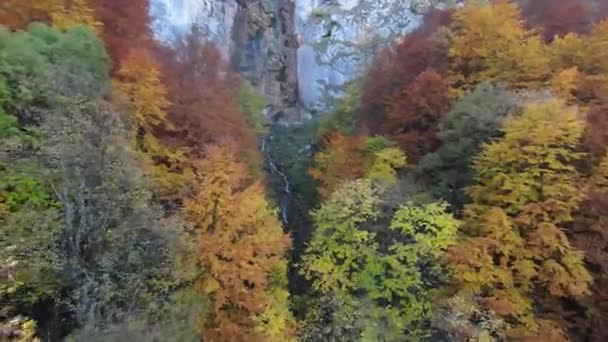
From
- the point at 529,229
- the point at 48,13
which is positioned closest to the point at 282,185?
the point at 48,13

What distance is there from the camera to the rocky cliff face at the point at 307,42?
1463 inches

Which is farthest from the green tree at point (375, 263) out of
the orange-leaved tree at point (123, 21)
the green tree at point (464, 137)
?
the orange-leaved tree at point (123, 21)

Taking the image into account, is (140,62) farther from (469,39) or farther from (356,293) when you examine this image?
(469,39)

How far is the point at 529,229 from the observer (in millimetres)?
15055

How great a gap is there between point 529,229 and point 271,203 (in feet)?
31.3

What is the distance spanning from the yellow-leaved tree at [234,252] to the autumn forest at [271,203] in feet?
0.20

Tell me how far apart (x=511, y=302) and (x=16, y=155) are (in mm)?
13003

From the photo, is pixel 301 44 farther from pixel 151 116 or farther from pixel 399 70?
pixel 151 116

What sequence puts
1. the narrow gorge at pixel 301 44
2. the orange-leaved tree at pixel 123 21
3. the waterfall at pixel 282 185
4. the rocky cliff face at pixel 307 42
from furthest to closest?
the rocky cliff face at pixel 307 42
the narrow gorge at pixel 301 44
the waterfall at pixel 282 185
the orange-leaved tree at pixel 123 21

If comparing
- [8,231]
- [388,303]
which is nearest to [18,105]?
[8,231]

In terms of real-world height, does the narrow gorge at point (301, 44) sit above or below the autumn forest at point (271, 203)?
above

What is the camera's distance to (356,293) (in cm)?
1622

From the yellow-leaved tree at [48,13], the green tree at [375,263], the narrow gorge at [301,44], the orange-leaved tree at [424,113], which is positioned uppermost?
the narrow gorge at [301,44]

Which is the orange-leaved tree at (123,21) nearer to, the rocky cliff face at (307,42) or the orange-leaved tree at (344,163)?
the orange-leaved tree at (344,163)
